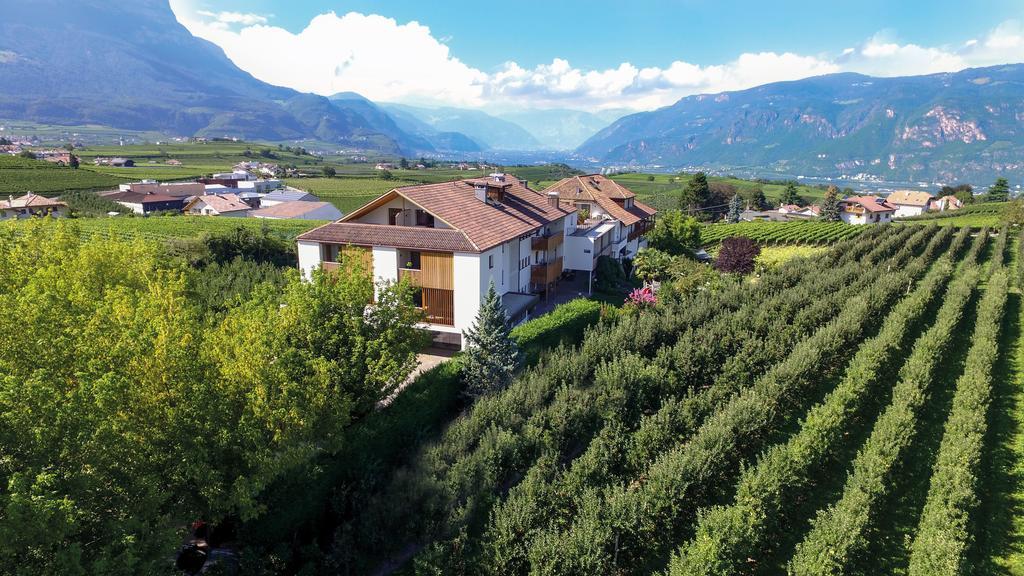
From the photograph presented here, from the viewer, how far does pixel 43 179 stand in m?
90.2

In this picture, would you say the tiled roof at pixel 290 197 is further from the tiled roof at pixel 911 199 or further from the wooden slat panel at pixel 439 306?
the tiled roof at pixel 911 199

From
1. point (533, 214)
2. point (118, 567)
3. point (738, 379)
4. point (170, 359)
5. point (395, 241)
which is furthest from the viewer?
point (533, 214)

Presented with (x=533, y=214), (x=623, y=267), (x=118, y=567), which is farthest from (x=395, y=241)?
(x=623, y=267)

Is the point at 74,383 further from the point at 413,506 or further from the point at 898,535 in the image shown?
the point at 898,535

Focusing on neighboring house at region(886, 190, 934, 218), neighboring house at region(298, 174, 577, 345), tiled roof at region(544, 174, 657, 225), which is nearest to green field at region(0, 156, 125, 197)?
tiled roof at region(544, 174, 657, 225)

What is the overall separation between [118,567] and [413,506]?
632 centimetres

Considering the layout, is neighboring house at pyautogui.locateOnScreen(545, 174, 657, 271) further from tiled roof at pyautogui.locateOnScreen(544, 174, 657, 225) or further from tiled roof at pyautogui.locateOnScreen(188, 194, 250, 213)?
tiled roof at pyautogui.locateOnScreen(188, 194, 250, 213)

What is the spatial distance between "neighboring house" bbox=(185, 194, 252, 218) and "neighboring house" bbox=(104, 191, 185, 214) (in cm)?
354

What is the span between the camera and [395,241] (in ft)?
87.0

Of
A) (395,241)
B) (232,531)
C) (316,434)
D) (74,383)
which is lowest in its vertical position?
(232,531)

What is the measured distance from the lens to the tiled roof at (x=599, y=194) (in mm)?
50094

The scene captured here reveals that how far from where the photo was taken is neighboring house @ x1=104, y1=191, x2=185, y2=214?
3577 inches

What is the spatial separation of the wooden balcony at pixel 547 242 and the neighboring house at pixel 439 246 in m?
2.19

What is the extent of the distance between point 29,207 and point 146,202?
2049cm
